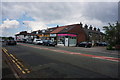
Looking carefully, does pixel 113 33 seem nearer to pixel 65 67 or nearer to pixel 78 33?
pixel 65 67

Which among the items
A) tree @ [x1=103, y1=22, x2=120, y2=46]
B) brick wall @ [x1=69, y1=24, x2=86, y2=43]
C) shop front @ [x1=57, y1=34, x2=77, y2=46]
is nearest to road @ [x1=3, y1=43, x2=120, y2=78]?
tree @ [x1=103, y1=22, x2=120, y2=46]

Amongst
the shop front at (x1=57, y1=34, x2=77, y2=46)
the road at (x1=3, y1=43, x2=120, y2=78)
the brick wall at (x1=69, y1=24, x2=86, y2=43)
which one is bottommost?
the road at (x1=3, y1=43, x2=120, y2=78)

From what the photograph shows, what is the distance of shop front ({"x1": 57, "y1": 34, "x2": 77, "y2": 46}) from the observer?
103ft

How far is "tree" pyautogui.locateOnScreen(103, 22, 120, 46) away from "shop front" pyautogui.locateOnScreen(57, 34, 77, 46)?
43.0 ft

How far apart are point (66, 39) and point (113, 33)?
15030 mm

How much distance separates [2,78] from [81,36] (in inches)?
1493

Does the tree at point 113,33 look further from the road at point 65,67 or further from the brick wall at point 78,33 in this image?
the brick wall at point 78,33

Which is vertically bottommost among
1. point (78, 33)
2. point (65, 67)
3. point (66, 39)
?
point (65, 67)

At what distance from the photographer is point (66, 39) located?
3145 cm

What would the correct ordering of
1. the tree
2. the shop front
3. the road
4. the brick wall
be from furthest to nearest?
the brick wall, the shop front, the tree, the road

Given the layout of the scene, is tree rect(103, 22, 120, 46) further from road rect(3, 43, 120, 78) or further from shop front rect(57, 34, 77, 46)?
shop front rect(57, 34, 77, 46)

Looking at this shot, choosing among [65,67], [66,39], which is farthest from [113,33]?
[65,67]

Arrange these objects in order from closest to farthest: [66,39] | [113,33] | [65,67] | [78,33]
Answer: [65,67] < [113,33] < [66,39] < [78,33]

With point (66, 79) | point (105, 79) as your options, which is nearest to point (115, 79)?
point (105, 79)
